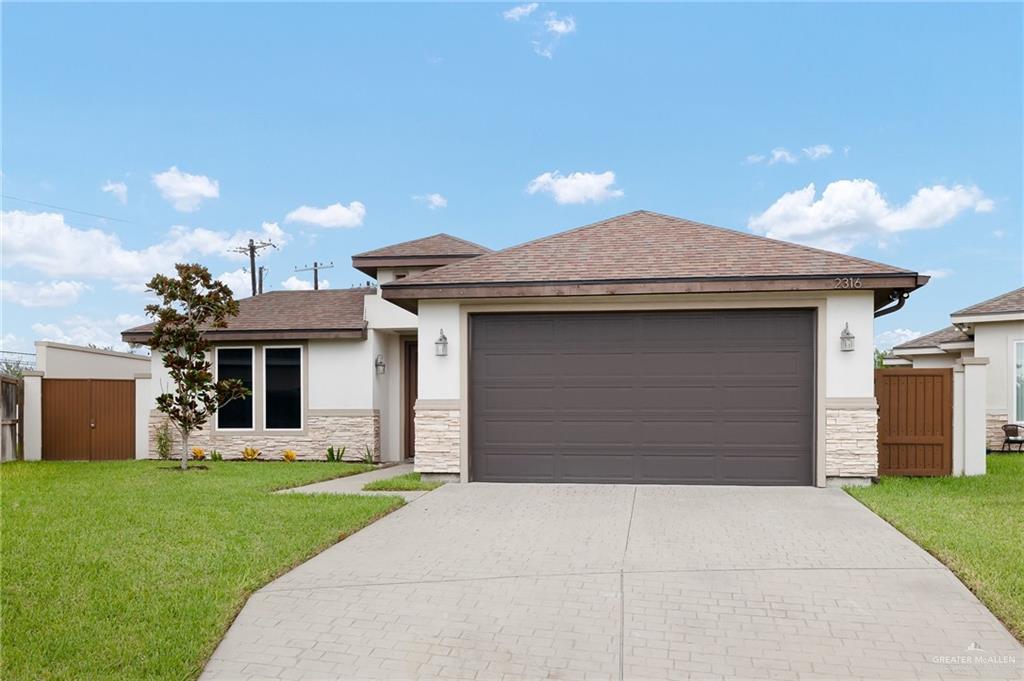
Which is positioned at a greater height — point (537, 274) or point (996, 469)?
point (537, 274)

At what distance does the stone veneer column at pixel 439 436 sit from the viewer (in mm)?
10977

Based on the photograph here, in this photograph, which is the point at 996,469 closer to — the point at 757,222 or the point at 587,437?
the point at 587,437

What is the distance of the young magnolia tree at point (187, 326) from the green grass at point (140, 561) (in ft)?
7.45

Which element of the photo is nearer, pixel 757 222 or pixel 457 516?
pixel 457 516

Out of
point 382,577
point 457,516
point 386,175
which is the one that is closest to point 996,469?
point 457,516

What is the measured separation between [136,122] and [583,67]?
9895 millimetres

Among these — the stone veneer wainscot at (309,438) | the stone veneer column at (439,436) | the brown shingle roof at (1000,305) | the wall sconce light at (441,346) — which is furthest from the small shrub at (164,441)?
the brown shingle roof at (1000,305)

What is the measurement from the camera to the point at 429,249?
15.9m

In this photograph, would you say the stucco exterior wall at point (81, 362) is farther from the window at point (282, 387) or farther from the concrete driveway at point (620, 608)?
the concrete driveway at point (620, 608)

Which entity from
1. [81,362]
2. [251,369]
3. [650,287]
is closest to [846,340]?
[650,287]

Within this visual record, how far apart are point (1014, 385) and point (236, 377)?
16.9m

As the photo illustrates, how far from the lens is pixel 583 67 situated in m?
15.9

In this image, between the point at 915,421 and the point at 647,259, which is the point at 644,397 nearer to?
the point at 647,259

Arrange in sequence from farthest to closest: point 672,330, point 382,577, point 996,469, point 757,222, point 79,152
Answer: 1. point 757,222
2. point 79,152
3. point 996,469
4. point 672,330
5. point 382,577
